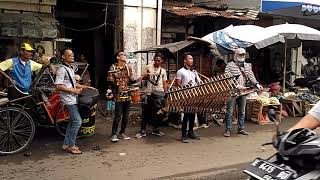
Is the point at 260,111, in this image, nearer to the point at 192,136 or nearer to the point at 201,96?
the point at 192,136

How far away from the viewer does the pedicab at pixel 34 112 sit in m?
6.71

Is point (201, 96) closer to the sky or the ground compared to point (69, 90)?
closer to the ground

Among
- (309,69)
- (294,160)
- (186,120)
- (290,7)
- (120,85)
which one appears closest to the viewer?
(294,160)

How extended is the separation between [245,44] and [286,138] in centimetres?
741

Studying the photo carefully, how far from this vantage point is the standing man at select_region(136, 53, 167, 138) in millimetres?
8289

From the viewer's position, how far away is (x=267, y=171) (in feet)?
8.87

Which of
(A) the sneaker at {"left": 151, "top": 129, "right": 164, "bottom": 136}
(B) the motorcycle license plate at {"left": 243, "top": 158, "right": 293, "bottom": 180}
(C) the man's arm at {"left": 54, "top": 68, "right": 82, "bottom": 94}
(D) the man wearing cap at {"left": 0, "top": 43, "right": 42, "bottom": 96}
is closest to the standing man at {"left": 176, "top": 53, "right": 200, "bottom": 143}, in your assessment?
(A) the sneaker at {"left": 151, "top": 129, "right": 164, "bottom": 136}

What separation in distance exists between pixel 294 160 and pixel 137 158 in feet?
14.2

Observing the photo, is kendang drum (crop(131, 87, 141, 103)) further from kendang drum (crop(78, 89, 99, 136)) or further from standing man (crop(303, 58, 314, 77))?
standing man (crop(303, 58, 314, 77))

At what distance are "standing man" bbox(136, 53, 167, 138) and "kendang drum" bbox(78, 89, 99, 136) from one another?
3.33 feet

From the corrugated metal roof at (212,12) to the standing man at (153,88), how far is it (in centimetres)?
357

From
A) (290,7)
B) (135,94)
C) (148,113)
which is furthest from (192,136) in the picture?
(290,7)

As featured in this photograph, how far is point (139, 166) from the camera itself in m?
6.31

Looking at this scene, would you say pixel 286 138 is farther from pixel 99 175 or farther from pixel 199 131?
pixel 199 131
